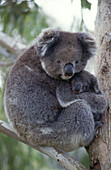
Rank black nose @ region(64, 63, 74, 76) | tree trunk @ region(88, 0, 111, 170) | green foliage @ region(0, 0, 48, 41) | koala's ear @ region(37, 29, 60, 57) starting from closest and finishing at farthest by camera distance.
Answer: tree trunk @ region(88, 0, 111, 170) → black nose @ region(64, 63, 74, 76) → koala's ear @ region(37, 29, 60, 57) → green foliage @ region(0, 0, 48, 41)

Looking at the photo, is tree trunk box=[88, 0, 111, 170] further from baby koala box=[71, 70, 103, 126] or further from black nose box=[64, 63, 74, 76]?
black nose box=[64, 63, 74, 76]

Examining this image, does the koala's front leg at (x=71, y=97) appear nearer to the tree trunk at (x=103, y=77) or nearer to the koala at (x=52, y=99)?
the koala at (x=52, y=99)

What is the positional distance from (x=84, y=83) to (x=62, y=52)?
1.69 feet

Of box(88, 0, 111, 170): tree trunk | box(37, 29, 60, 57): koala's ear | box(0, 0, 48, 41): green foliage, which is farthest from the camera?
box(0, 0, 48, 41): green foliage

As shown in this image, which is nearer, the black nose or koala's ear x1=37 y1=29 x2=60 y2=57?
the black nose

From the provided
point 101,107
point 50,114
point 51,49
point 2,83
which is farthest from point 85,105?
point 2,83

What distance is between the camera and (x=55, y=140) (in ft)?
10.8

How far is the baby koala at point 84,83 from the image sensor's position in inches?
132

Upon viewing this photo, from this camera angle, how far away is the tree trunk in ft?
9.45

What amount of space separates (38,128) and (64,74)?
78 centimetres

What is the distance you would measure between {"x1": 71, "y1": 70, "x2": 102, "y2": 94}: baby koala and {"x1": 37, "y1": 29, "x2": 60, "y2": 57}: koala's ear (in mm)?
517

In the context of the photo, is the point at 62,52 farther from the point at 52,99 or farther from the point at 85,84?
the point at 52,99

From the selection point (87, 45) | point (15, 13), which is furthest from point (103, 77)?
point (15, 13)

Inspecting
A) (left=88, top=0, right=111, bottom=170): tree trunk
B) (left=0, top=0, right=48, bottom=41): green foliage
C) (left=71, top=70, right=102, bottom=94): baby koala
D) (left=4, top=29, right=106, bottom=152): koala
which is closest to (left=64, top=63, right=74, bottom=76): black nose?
(left=4, top=29, right=106, bottom=152): koala
